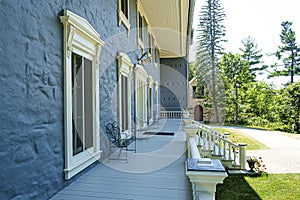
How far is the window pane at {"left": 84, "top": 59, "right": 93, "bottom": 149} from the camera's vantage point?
3537mm

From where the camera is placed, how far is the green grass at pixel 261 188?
17.9 feet

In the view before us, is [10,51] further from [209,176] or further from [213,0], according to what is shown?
[213,0]

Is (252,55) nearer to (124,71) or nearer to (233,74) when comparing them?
(233,74)

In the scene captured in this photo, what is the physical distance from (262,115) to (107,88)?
795 inches

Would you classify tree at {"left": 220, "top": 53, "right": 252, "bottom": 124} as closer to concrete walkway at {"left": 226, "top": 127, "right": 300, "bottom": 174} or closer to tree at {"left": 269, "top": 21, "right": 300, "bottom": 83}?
tree at {"left": 269, "top": 21, "right": 300, "bottom": 83}

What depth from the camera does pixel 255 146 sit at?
10664mm

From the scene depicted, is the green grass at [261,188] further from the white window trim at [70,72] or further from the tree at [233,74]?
the tree at [233,74]

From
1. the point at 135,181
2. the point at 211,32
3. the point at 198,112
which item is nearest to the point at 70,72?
the point at 135,181

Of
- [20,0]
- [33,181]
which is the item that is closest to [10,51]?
[20,0]

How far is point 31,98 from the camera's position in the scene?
2137mm

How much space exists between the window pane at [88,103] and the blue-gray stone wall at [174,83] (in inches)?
534

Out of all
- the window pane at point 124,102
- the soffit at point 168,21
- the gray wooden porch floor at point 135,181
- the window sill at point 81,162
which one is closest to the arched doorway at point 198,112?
the soffit at point 168,21

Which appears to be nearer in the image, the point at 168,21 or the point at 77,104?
the point at 77,104

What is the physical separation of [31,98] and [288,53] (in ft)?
87.2
